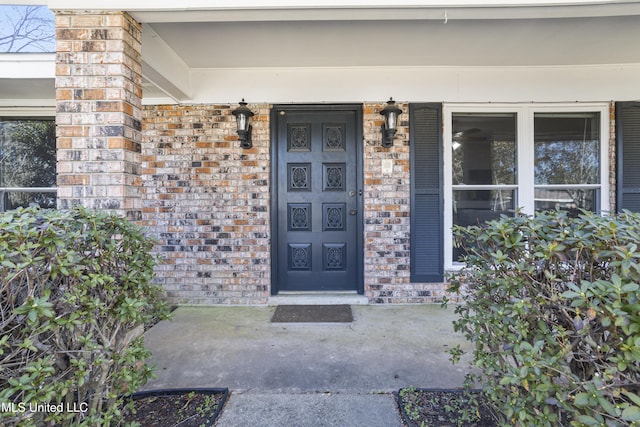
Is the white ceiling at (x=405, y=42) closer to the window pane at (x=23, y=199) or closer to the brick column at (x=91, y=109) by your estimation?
the brick column at (x=91, y=109)

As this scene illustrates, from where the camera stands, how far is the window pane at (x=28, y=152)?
158 inches

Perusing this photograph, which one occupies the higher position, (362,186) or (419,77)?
(419,77)

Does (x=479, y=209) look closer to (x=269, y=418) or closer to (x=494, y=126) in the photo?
(x=494, y=126)

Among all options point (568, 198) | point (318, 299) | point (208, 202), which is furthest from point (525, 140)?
point (208, 202)

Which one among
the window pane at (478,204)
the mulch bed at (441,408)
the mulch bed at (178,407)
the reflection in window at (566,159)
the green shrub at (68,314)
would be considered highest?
the reflection in window at (566,159)

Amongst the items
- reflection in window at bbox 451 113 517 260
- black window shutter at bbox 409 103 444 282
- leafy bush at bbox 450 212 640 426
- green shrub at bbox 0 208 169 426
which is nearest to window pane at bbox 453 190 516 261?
reflection in window at bbox 451 113 517 260

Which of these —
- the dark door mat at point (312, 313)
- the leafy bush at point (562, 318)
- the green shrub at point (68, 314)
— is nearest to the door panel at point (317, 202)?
the dark door mat at point (312, 313)

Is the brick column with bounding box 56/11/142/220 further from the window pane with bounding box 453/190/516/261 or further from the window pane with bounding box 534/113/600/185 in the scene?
the window pane with bounding box 534/113/600/185

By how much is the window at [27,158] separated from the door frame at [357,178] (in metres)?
2.82

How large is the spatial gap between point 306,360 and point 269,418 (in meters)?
0.65

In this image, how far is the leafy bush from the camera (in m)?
1.04

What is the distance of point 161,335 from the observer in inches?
112

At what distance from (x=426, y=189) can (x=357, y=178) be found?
790 mm

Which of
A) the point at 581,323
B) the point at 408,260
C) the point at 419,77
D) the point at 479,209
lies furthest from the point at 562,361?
the point at 419,77
